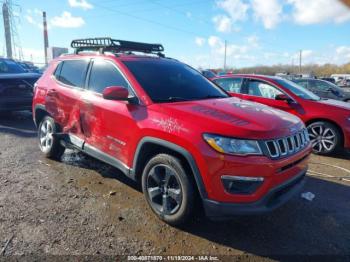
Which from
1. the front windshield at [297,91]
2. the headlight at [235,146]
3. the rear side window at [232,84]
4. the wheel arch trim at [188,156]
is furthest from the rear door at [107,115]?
the front windshield at [297,91]

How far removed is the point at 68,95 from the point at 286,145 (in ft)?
10.8

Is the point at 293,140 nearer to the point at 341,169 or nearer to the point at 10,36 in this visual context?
the point at 341,169

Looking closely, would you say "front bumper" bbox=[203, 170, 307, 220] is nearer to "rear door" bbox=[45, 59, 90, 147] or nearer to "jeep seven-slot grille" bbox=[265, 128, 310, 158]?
"jeep seven-slot grille" bbox=[265, 128, 310, 158]

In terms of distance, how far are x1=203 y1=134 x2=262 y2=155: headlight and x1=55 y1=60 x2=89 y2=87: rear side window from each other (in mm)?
2582

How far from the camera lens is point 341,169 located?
5.55 m

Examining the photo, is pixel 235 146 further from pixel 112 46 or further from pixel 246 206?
pixel 112 46

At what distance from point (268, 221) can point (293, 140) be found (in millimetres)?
991

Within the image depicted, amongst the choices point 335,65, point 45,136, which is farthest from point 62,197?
point 335,65

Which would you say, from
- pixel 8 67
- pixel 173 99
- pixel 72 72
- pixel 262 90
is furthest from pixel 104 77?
pixel 8 67

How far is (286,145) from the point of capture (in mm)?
3195

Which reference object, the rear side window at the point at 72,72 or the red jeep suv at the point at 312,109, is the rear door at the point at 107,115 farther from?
the red jeep suv at the point at 312,109

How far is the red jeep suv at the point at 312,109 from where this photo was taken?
625 centimetres

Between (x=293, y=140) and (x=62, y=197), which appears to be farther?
(x=62, y=197)

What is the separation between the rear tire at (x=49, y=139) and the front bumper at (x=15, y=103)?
3.12m
